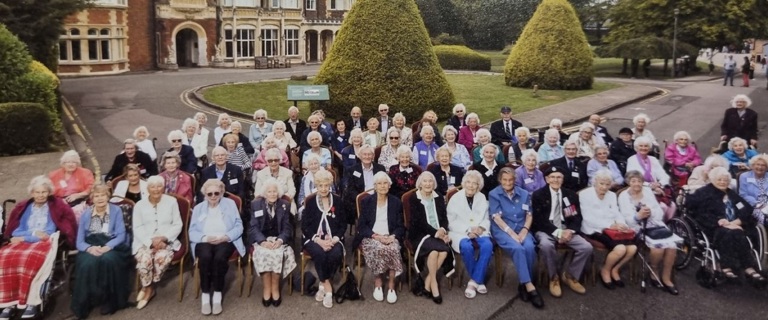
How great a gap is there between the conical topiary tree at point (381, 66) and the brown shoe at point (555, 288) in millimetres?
11073

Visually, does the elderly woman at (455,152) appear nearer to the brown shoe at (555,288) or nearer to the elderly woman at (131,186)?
the brown shoe at (555,288)

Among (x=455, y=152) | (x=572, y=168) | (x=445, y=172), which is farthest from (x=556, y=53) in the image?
(x=445, y=172)

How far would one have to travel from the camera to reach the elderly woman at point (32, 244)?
611 centimetres

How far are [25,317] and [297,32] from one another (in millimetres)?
44116

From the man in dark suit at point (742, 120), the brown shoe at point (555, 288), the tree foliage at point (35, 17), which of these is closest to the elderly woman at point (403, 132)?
the brown shoe at point (555, 288)

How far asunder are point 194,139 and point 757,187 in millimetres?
8828

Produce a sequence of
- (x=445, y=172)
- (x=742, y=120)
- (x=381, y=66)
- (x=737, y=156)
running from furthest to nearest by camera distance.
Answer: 1. (x=381, y=66)
2. (x=742, y=120)
3. (x=737, y=156)
4. (x=445, y=172)

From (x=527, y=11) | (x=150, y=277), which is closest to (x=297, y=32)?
(x=527, y=11)

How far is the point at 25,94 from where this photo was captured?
15312 millimetres

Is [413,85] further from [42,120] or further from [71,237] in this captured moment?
[71,237]

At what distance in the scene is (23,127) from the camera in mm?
14125

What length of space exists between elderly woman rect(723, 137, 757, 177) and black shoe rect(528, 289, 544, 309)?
4572 mm

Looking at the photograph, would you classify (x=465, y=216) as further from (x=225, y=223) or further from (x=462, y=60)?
(x=462, y=60)

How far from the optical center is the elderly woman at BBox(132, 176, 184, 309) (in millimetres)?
6625
